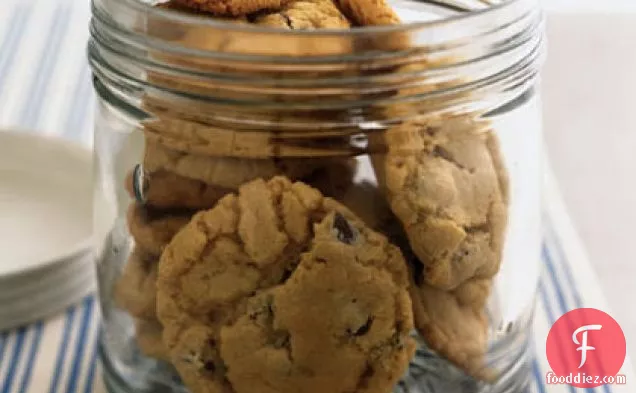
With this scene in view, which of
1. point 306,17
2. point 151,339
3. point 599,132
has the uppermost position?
point 306,17

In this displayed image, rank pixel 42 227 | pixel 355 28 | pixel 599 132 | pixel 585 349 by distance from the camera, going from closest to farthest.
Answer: pixel 355 28 < pixel 585 349 < pixel 42 227 < pixel 599 132

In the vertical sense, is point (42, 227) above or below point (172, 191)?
below

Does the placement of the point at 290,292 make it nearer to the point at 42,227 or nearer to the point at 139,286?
the point at 139,286

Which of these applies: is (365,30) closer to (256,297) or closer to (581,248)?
(256,297)

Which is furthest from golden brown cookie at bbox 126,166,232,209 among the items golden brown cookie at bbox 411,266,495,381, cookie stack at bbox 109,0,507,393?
golden brown cookie at bbox 411,266,495,381

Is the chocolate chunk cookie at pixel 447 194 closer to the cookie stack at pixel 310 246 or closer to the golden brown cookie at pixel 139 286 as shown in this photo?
the cookie stack at pixel 310 246

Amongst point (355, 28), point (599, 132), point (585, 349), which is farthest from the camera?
point (599, 132)

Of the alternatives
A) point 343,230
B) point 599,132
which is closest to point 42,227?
point 343,230
